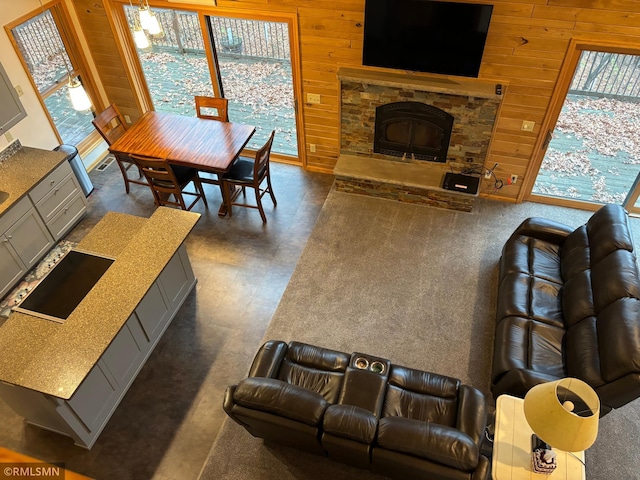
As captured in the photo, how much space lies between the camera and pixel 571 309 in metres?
3.88

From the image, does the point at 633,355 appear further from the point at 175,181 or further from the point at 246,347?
the point at 175,181

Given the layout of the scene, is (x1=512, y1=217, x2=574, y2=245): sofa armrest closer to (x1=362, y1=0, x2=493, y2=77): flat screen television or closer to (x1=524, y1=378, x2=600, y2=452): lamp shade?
(x1=362, y1=0, x2=493, y2=77): flat screen television

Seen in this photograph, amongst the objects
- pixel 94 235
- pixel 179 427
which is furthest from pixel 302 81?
pixel 179 427

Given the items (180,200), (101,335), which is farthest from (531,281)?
Result: (180,200)

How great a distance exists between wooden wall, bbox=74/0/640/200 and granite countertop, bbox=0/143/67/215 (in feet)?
5.78

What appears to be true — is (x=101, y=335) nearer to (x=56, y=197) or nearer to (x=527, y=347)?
(x=56, y=197)

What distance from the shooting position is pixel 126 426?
388 centimetres

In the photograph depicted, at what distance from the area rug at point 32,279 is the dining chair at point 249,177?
1.88 m

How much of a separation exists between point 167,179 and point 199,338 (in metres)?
1.89

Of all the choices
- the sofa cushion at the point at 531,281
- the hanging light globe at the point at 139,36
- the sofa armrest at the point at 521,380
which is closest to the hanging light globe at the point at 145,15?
the hanging light globe at the point at 139,36

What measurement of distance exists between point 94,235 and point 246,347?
1704 millimetres

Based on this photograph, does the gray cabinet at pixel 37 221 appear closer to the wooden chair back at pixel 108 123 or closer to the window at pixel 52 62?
the wooden chair back at pixel 108 123

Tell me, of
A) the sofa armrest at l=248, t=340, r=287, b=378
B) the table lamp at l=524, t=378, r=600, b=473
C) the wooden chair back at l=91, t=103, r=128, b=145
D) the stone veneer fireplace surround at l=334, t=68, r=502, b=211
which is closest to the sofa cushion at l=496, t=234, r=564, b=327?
the stone veneer fireplace surround at l=334, t=68, r=502, b=211

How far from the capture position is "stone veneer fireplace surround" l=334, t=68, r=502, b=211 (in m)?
4.99
